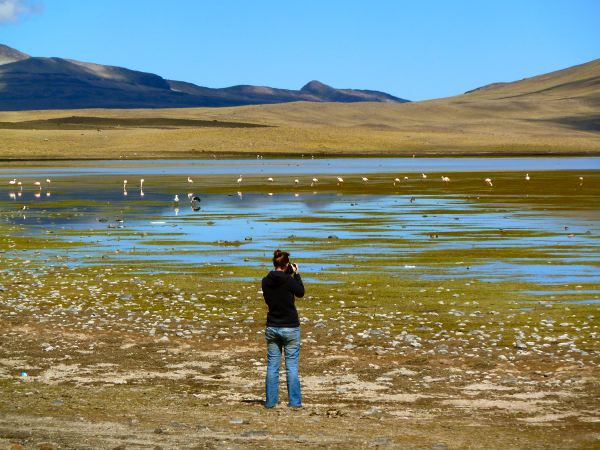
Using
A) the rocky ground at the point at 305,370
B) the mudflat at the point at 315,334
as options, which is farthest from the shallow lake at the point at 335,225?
the rocky ground at the point at 305,370

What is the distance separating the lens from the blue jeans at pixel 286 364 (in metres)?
15.3

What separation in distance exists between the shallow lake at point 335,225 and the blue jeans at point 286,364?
1075 centimetres

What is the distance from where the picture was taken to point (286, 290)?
15500 millimetres

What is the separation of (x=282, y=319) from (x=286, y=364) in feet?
2.08

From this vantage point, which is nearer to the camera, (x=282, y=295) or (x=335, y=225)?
(x=282, y=295)

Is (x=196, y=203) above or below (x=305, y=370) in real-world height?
above

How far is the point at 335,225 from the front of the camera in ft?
148

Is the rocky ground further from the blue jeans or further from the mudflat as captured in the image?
the blue jeans

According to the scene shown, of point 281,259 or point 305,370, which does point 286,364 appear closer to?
point 281,259

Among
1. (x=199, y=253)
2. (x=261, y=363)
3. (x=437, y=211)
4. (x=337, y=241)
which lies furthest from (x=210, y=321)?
(x=437, y=211)

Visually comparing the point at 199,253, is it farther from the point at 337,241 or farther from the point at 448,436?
the point at 448,436

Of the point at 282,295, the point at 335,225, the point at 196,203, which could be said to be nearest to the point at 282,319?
the point at 282,295

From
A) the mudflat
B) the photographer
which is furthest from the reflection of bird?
the photographer

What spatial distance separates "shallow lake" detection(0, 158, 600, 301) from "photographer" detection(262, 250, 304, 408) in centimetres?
1075
